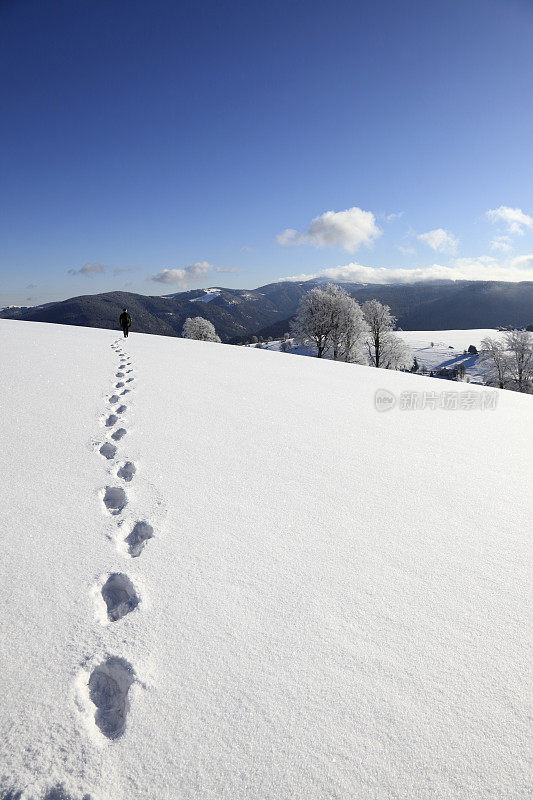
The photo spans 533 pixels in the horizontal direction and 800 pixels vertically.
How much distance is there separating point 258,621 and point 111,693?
2.79ft

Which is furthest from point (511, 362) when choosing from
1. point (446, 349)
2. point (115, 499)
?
point (446, 349)

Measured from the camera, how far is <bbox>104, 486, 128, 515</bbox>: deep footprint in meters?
3.38

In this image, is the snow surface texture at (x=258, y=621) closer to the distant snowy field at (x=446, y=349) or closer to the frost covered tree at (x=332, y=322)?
the frost covered tree at (x=332, y=322)

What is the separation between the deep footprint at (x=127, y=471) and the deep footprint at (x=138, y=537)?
36.1 inches

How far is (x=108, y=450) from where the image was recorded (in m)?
4.64

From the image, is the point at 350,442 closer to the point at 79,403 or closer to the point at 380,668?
the point at 380,668

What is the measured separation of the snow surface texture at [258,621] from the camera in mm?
1527

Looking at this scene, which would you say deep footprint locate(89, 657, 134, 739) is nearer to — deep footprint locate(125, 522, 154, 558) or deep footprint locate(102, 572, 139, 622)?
deep footprint locate(102, 572, 139, 622)

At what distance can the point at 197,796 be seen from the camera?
143 cm

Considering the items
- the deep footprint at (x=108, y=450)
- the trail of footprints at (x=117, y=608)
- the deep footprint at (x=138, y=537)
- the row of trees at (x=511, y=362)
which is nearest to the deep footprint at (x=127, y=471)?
the trail of footprints at (x=117, y=608)

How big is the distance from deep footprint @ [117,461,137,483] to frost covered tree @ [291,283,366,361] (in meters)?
28.4

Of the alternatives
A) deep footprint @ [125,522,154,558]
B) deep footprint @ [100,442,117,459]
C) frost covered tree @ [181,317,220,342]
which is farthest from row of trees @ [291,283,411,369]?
deep footprint @ [125,522,154,558]

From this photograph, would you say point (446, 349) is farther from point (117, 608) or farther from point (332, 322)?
point (117, 608)

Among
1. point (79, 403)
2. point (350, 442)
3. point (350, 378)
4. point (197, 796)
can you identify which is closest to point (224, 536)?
point (197, 796)
